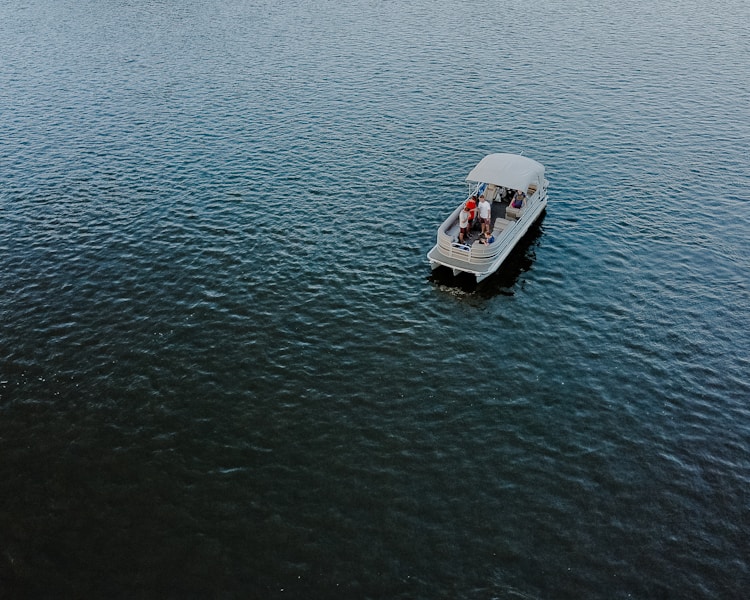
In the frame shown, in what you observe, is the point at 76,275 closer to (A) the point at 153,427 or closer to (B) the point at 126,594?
(A) the point at 153,427

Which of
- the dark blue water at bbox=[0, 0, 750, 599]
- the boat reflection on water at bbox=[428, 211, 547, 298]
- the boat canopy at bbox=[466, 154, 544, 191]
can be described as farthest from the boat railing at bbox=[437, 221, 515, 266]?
the boat canopy at bbox=[466, 154, 544, 191]

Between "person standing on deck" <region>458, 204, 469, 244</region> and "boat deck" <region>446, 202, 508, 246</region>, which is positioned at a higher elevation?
"person standing on deck" <region>458, 204, 469, 244</region>

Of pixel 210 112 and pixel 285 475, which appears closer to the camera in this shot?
pixel 285 475

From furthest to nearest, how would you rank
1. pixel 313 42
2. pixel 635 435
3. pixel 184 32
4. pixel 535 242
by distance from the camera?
pixel 184 32 → pixel 313 42 → pixel 535 242 → pixel 635 435

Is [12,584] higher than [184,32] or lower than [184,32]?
lower

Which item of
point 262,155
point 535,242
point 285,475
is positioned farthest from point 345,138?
point 285,475

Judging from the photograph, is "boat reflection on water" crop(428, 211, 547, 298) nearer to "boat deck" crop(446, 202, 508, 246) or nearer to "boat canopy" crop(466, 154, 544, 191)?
"boat deck" crop(446, 202, 508, 246)
